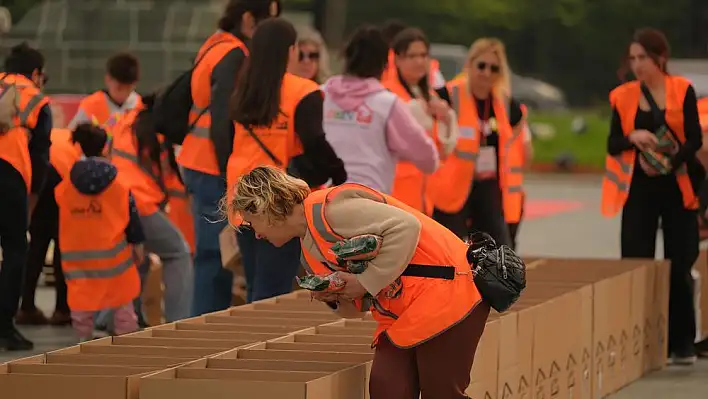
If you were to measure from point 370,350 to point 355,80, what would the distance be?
11.1ft

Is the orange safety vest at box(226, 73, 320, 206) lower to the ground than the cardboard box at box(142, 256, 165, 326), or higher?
higher

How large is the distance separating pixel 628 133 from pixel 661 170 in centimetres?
37

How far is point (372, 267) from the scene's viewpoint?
241 inches

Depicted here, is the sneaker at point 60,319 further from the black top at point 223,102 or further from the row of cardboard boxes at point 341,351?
the row of cardboard boxes at point 341,351

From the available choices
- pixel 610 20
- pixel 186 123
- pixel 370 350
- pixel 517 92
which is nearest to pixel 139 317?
pixel 186 123

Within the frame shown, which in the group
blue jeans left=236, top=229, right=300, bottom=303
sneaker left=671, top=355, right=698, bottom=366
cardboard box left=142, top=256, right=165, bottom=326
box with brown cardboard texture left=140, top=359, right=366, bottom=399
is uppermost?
blue jeans left=236, top=229, right=300, bottom=303

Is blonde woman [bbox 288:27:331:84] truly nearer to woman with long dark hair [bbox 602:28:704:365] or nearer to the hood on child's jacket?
the hood on child's jacket

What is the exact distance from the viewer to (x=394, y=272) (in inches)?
241

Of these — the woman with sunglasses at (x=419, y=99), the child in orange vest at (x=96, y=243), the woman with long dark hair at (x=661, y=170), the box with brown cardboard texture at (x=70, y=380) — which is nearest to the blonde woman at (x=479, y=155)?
the woman with sunglasses at (x=419, y=99)

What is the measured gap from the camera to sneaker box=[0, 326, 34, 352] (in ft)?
34.4

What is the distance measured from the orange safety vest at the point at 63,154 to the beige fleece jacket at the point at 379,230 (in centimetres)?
540

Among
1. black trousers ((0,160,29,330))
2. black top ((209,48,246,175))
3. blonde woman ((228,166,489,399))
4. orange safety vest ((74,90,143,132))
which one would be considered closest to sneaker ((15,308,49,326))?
orange safety vest ((74,90,143,132))

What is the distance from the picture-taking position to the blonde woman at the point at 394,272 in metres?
6.13

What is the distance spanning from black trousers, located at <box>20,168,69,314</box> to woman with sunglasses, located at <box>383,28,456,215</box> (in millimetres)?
2294
